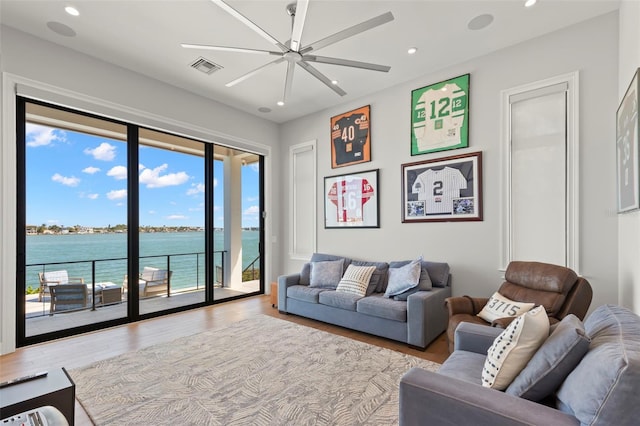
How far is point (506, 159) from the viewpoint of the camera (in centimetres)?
341

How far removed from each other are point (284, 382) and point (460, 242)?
2.61 meters

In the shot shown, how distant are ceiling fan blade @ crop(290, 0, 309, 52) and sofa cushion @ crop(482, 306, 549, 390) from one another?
2.29 meters

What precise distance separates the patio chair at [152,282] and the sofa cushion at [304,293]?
80.2 inches

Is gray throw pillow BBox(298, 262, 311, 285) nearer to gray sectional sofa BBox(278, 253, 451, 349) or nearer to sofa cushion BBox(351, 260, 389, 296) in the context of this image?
gray sectional sofa BBox(278, 253, 451, 349)

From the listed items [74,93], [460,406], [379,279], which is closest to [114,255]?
[74,93]

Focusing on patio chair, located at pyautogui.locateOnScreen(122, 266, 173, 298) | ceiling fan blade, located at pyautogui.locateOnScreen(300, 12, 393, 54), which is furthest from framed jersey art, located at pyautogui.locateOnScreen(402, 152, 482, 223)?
patio chair, located at pyautogui.locateOnScreen(122, 266, 173, 298)

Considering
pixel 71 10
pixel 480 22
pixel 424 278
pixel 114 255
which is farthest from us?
pixel 114 255

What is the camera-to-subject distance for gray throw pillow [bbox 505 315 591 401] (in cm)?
121

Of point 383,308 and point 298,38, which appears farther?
point 383,308

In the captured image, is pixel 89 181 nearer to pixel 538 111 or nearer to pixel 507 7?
pixel 507 7

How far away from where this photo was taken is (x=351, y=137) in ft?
15.8

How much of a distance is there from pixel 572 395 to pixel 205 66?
173 inches

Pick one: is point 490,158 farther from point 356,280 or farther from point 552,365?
point 552,365

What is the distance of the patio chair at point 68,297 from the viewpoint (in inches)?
144
